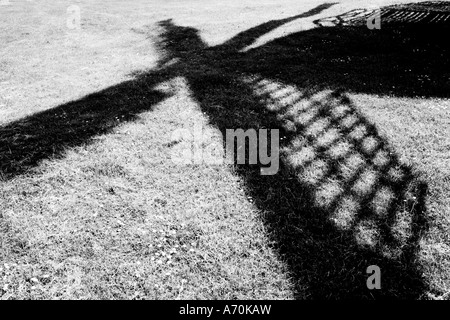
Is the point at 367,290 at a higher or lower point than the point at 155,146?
lower

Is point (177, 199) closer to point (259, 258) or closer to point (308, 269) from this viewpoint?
point (259, 258)

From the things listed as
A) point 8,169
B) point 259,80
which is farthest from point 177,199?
point 259,80

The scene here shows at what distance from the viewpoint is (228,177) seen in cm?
399

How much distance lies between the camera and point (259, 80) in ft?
21.2

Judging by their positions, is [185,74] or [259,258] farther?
[185,74]

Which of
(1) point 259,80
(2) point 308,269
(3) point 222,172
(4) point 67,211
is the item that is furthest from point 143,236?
(1) point 259,80

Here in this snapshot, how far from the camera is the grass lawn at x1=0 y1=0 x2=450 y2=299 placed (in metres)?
2.90

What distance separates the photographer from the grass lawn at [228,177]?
290cm
